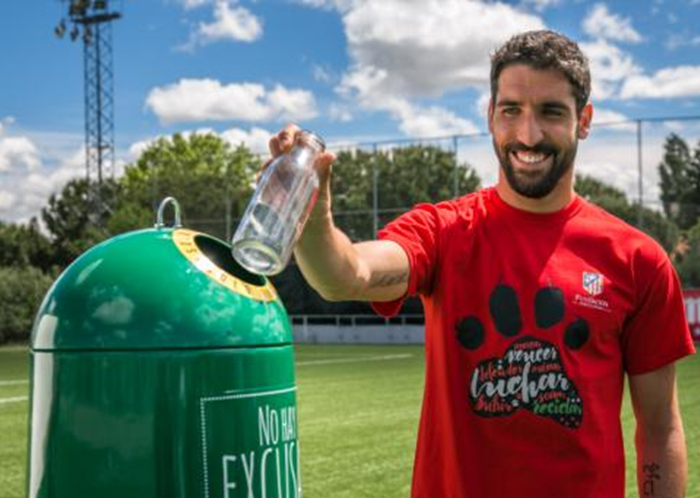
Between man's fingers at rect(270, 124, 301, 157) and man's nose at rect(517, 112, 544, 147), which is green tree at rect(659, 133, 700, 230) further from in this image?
man's fingers at rect(270, 124, 301, 157)

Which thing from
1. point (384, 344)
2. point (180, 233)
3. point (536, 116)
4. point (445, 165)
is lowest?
point (384, 344)

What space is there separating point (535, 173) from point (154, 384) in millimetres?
1037

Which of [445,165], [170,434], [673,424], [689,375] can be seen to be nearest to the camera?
[170,434]

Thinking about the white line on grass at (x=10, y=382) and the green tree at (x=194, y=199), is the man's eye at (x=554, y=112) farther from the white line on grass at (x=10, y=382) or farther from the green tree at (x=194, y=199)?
the green tree at (x=194, y=199)

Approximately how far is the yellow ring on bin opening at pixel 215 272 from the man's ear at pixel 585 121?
91 centimetres

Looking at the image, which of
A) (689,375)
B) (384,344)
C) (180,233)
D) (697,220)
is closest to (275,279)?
(384,344)

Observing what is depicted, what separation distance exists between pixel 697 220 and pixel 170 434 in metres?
28.9

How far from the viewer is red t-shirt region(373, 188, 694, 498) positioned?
99.7 inches

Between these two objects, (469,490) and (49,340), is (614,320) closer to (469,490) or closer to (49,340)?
(469,490)

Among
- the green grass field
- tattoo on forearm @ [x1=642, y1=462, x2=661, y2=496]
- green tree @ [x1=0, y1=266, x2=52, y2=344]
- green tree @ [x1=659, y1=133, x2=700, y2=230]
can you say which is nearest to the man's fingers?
tattoo on forearm @ [x1=642, y1=462, x2=661, y2=496]

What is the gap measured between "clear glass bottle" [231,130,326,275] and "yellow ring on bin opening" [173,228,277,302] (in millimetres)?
599

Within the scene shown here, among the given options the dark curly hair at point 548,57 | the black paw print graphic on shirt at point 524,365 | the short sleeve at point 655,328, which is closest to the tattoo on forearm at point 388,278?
the black paw print graphic on shirt at point 524,365

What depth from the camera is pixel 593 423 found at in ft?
8.44

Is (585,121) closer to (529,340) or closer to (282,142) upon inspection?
(529,340)
